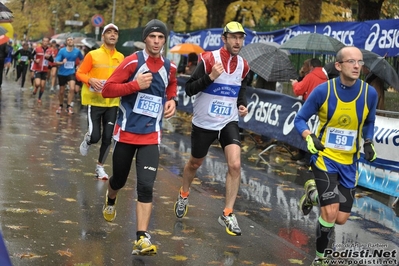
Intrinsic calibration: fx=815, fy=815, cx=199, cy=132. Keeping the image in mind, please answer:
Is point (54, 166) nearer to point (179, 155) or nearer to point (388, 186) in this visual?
point (179, 155)

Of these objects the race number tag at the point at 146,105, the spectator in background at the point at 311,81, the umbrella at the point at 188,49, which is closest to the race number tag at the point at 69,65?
the umbrella at the point at 188,49

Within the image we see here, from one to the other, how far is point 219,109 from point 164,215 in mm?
1310

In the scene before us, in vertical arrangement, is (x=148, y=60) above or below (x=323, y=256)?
above

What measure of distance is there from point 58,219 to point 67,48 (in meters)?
13.0

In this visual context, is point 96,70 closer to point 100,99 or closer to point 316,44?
point 100,99

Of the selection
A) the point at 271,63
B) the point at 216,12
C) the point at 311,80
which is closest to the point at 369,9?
the point at 271,63

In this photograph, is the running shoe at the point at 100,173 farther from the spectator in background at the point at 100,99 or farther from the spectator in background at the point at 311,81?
the spectator in background at the point at 311,81

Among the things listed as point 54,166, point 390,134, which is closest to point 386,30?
point 390,134

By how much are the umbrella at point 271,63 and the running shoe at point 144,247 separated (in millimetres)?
9224

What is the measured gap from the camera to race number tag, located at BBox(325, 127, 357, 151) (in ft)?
22.3

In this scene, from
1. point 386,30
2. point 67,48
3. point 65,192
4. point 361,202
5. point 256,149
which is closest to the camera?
point 65,192

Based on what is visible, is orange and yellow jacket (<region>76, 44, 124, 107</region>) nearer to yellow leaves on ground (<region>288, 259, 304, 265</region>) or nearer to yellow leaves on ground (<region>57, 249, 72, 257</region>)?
yellow leaves on ground (<region>57, 249, 72, 257</region>)

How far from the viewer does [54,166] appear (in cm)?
1143

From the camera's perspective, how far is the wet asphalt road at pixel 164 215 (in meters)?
6.89
